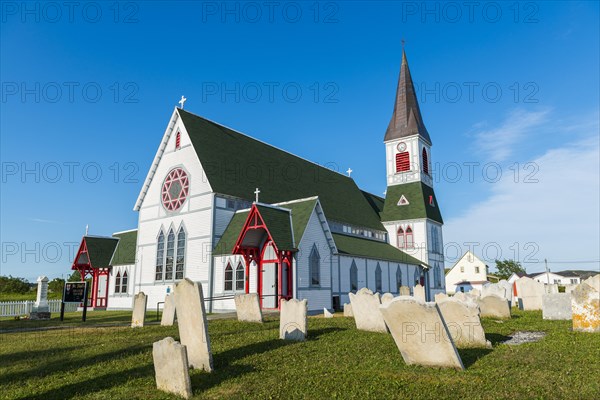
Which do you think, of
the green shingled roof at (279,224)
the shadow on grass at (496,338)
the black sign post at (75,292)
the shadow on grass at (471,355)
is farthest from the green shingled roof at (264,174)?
the shadow on grass at (471,355)

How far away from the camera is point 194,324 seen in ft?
31.3

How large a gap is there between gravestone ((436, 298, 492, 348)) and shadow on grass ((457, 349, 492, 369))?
0.50 metres

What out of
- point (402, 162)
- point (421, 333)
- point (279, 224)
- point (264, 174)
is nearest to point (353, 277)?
point (279, 224)

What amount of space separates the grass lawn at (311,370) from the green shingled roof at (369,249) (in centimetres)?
1948

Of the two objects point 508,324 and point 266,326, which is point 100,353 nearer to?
point 266,326

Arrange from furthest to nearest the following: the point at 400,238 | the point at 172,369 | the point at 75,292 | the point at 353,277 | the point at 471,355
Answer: the point at 400,238, the point at 353,277, the point at 75,292, the point at 471,355, the point at 172,369

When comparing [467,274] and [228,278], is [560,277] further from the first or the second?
[228,278]

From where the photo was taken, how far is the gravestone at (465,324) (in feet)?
36.1

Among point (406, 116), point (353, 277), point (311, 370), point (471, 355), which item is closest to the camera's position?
point (311, 370)

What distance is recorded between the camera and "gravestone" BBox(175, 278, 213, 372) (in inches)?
362

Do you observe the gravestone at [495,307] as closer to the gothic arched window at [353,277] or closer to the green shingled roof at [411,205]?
the gothic arched window at [353,277]

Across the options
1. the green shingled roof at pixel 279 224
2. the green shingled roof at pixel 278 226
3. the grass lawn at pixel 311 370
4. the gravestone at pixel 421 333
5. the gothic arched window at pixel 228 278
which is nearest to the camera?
the grass lawn at pixel 311 370

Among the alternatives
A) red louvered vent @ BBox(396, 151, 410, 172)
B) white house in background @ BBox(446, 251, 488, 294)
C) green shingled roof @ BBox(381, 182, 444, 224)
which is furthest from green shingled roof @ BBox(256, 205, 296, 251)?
white house in background @ BBox(446, 251, 488, 294)

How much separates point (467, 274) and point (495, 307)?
238 ft
